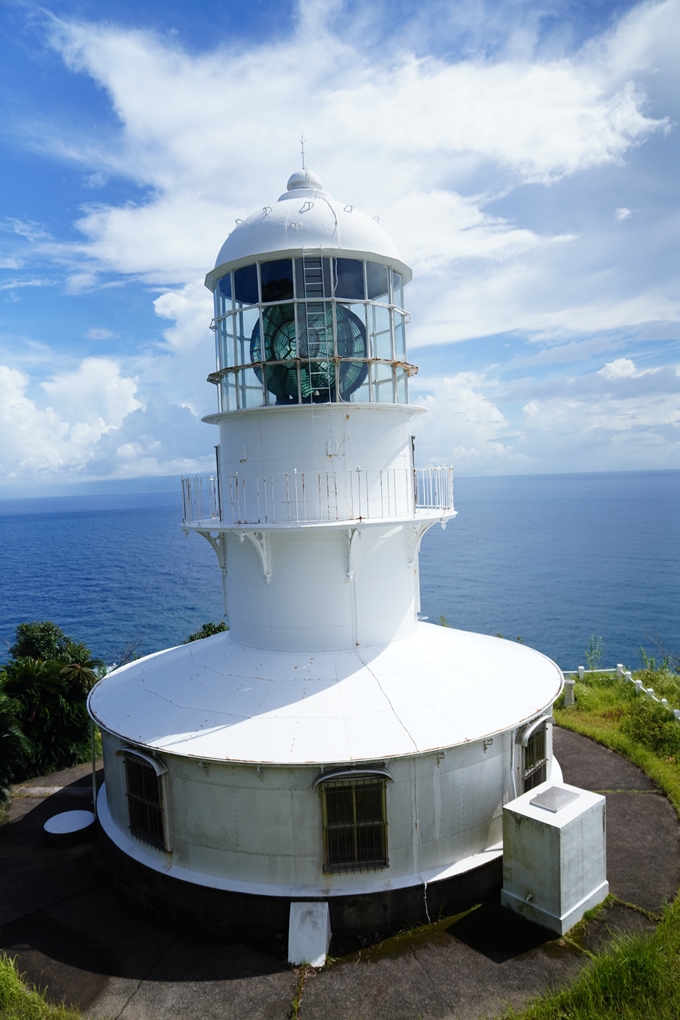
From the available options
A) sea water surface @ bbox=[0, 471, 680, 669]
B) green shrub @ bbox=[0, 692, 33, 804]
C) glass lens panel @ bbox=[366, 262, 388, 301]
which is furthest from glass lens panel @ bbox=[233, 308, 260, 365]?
sea water surface @ bbox=[0, 471, 680, 669]

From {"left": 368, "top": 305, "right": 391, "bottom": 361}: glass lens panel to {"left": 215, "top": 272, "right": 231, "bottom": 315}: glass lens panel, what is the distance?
2.84 m

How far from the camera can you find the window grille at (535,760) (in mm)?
11094

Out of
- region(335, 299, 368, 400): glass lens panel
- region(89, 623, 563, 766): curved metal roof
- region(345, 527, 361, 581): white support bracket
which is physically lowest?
region(89, 623, 563, 766): curved metal roof

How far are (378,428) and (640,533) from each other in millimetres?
132934

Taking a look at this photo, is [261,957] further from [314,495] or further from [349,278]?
[349,278]

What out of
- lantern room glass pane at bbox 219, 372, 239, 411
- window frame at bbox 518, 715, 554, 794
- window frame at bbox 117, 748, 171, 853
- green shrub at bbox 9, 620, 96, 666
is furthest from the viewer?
green shrub at bbox 9, 620, 96, 666

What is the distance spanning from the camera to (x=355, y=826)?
9562 millimetres

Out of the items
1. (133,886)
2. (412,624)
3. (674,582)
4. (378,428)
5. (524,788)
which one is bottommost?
(674,582)

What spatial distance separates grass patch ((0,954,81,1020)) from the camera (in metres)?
7.75

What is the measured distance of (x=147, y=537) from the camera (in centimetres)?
16400

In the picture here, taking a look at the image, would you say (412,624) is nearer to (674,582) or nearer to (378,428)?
(378,428)

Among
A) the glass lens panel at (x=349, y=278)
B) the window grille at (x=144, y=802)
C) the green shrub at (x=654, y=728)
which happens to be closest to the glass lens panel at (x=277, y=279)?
the glass lens panel at (x=349, y=278)

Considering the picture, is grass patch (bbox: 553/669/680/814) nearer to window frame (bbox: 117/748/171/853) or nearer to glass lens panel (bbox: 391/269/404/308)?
window frame (bbox: 117/748/171/853)

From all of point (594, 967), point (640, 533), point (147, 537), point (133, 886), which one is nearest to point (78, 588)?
point (147, 537)
